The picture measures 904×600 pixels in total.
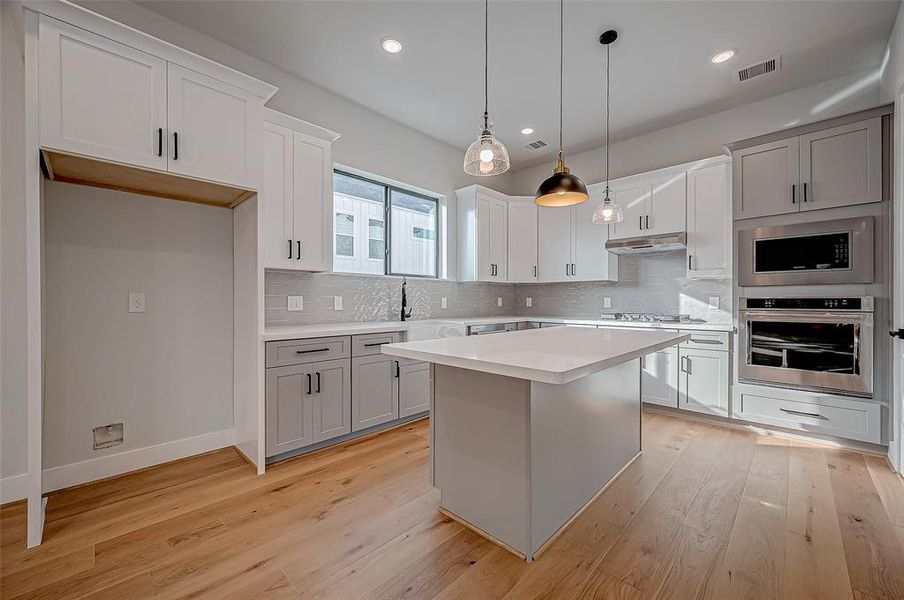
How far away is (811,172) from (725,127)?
1.09 metres

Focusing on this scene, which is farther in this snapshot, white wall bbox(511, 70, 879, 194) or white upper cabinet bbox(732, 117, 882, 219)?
white wall bbox(511, 70, 879, 194)

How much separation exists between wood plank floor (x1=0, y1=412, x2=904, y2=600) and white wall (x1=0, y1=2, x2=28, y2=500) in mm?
360

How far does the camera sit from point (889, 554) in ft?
5.63

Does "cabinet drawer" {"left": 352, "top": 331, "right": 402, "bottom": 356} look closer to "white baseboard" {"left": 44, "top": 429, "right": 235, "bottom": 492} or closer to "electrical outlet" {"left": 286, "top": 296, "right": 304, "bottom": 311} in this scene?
"electrical outlet" {"left": 286, "top": 296, "right": 304, "bottom": 311}

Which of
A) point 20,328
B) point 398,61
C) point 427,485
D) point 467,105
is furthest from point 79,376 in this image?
point 467,105

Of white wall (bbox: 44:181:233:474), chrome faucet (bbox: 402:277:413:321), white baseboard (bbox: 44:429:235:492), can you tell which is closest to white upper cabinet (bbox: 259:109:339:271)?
white wall (bbox: 44:181:233:474)

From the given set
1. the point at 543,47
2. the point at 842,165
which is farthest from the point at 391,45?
the point at 842,165

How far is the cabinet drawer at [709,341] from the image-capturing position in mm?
3449

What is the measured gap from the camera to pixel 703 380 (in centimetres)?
355

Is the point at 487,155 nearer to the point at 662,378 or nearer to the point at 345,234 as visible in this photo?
the point at 345,234

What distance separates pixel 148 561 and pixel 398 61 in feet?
11.3

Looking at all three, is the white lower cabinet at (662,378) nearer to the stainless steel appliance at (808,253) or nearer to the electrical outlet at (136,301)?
the stainless steel appliance at (808,253)

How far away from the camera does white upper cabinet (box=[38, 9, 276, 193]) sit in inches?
73.5

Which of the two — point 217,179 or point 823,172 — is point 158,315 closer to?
point 217,179
